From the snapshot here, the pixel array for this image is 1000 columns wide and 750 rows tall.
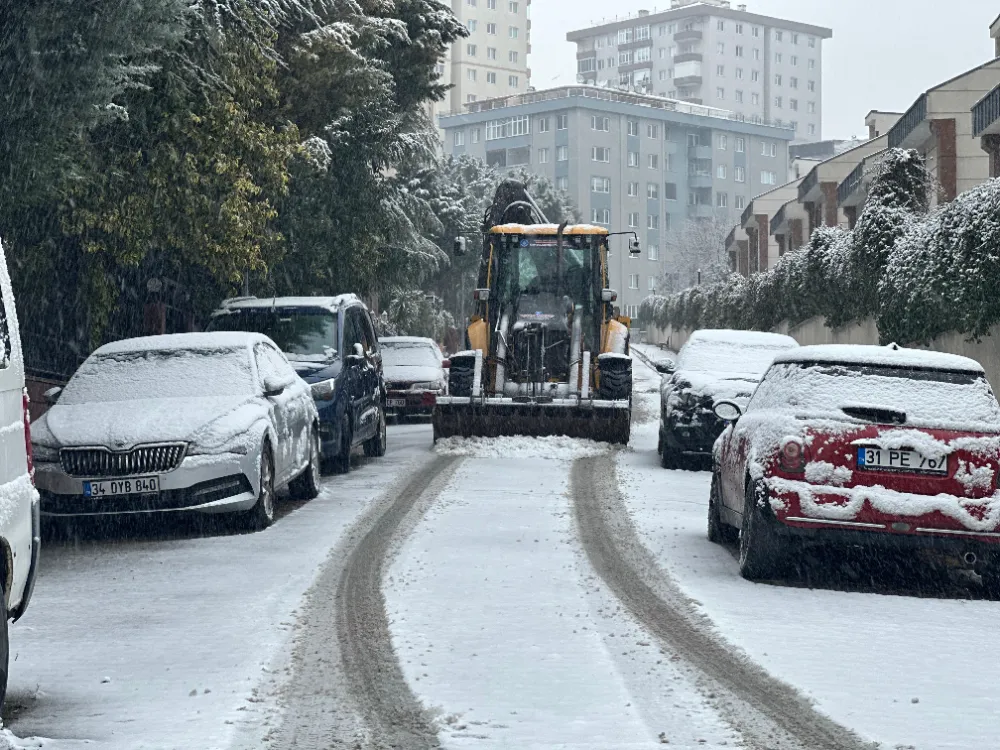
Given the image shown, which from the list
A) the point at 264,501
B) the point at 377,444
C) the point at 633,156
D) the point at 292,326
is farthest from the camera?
the point at 633,156

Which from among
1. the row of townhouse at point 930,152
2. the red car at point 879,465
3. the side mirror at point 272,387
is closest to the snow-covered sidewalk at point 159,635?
the side mirror at point 272,387

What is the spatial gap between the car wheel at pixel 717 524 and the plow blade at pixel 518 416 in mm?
7734

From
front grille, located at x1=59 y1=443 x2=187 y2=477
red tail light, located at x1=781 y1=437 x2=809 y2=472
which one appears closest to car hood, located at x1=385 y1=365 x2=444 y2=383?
front grille, located at x1=59 y1=443 x2=187 y2=477

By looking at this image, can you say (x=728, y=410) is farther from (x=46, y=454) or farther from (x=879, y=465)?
(x=46, y=454)

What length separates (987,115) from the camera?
40.1 m

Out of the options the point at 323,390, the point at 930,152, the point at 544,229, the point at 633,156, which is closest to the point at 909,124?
the point at 930,152

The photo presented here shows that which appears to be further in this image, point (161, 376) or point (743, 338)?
point (743, 338)

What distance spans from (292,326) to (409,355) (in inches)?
430

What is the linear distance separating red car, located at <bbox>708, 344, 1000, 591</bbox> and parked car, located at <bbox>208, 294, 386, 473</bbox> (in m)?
7.29

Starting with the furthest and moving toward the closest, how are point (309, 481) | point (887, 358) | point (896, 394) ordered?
point (309, 481), point (887, 358), point (896, 394)

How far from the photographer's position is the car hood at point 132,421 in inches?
452

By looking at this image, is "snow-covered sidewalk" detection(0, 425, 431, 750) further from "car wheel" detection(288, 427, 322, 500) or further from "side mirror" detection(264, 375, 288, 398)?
"car wheel" detection(288, 427, 322, 500)

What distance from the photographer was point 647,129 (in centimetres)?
15200

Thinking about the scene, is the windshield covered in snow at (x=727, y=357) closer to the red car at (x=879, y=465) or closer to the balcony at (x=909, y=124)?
the red car at (x=879, y=465)
